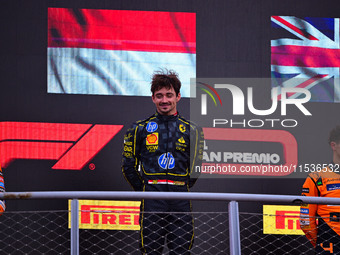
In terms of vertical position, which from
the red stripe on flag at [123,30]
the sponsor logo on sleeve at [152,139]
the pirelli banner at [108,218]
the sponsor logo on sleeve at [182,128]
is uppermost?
the red stripe on flag at [123,30]

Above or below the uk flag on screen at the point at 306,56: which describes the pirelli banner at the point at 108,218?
below

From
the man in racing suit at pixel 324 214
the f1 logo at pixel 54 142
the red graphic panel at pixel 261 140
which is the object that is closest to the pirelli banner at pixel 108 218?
the f1 logo at pixel 54 142

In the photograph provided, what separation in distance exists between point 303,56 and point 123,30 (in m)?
1.53

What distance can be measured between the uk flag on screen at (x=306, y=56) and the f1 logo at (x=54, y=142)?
1578mm

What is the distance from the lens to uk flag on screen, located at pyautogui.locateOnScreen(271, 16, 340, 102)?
440cm

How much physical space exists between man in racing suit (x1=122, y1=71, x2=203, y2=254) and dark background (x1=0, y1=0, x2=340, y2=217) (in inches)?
51.6

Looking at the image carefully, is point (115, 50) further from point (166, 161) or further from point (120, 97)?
point (166, 161)

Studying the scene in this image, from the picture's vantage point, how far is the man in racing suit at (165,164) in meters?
2.75

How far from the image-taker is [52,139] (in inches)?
167

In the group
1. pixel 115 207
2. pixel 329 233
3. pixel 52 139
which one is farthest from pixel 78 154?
pixel 329 233

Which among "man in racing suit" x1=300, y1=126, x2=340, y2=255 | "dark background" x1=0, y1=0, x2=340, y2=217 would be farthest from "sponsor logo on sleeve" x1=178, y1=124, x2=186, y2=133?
"dark background" x1=0, y1=0, x2=340, y2=217

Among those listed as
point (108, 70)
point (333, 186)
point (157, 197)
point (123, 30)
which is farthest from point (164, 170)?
point (123, 30)

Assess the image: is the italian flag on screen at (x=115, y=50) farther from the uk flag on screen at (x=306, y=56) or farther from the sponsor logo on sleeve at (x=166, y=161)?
the sponsor logo on sleeve at (x=166, y=161)

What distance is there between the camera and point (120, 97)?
430 centimetres
